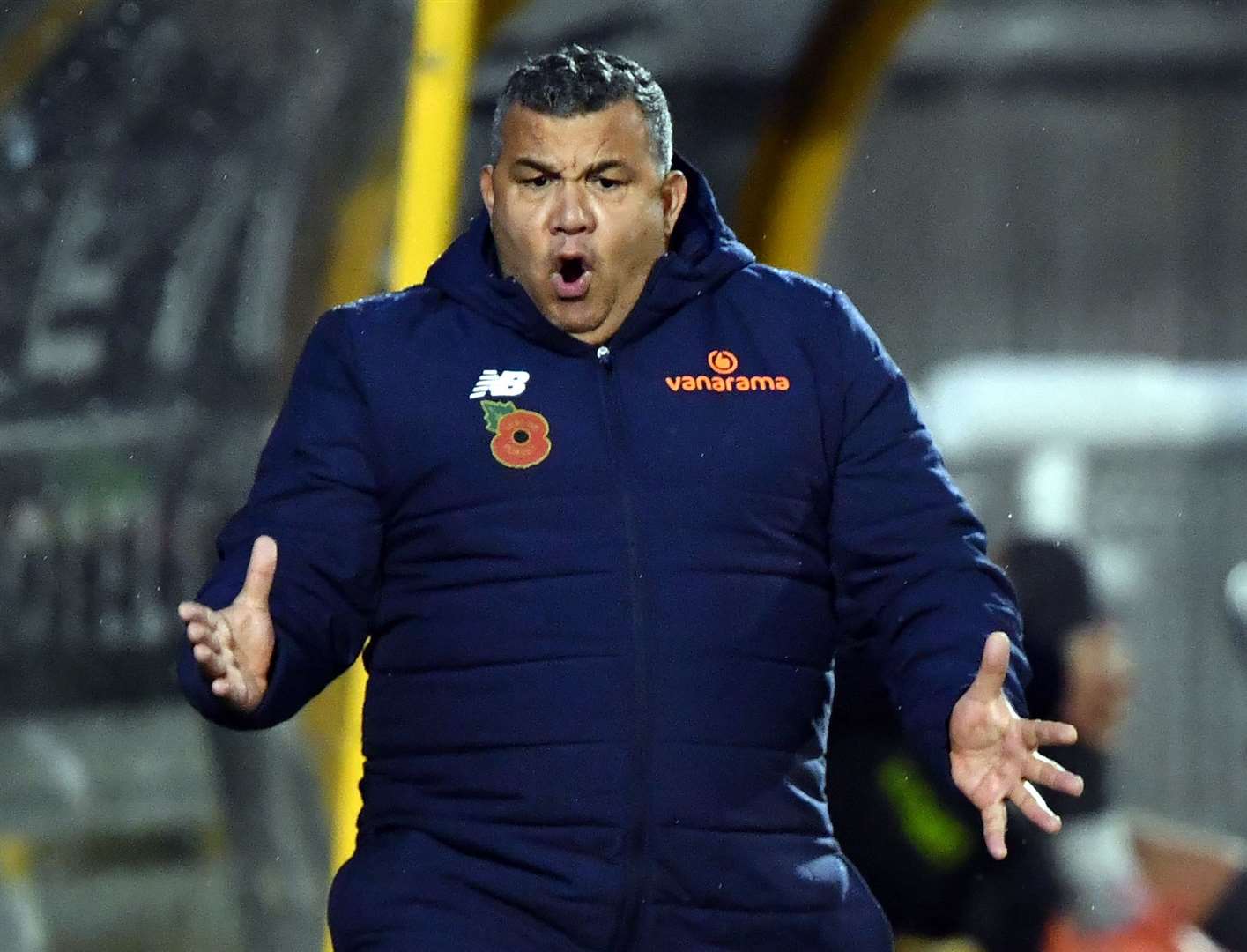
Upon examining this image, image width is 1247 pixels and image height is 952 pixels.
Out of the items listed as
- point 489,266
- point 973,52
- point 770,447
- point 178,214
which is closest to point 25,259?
point 178,214

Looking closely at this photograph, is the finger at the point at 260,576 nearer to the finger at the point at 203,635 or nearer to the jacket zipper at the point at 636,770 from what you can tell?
the finger at the point at 203,635

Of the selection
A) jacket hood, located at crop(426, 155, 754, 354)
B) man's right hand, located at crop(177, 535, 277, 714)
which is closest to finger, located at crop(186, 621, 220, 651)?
man's right hand, located at crop(177, 535, 277, 714)

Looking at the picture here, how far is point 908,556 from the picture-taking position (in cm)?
191

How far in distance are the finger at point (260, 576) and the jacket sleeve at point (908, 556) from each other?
0.49 metres

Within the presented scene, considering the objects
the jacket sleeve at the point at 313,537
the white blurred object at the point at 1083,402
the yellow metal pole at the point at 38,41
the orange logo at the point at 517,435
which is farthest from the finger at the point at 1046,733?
the yellow metal pole at the point at 38,41

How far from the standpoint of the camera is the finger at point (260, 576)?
1820mm

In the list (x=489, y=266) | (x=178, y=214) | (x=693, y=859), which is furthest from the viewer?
(x=178, y=214)

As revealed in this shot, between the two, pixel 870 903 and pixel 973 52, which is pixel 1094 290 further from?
pixel 870 903

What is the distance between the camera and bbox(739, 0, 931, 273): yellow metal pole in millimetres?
3291

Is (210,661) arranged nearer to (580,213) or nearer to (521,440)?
(521,440)

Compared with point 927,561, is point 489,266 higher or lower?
higher

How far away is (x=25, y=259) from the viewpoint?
11.7 feet

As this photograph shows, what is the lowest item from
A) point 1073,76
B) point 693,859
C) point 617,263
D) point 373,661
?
point 693,859

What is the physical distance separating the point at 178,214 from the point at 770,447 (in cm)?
186
